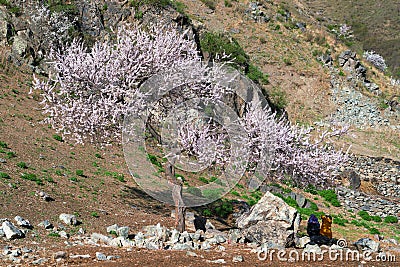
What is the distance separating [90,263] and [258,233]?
4.60 meters

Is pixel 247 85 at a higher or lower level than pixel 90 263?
higher

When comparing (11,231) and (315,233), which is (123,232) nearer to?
(11,231)

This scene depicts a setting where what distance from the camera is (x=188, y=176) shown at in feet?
64.2

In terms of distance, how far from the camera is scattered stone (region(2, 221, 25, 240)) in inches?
337

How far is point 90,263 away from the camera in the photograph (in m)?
7.31

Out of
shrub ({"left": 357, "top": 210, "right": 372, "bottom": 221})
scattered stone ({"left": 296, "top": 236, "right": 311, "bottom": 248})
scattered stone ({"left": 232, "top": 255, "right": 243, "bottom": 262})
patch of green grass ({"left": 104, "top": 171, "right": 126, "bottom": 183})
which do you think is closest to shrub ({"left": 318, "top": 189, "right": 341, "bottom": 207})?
shrub ({"left": 357, "top": 210, "right": 372, "bottom": 221})

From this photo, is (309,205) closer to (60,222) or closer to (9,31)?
(60,222)

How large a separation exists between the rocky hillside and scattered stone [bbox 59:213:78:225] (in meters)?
0.03

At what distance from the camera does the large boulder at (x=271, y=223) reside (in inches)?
396

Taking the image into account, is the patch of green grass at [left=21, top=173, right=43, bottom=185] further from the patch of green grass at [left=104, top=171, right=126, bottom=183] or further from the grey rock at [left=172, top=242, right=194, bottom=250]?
the grey rock at [left=172, top=242, right=194, bottom=250]

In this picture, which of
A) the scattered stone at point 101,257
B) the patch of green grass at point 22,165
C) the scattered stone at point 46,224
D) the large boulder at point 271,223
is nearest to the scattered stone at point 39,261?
the scattered stone at point 101,257

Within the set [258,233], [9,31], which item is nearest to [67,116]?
[258,233]

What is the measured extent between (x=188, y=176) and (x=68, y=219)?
32.0 ft

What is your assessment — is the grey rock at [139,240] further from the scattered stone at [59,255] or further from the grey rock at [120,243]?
the scattered stone at [59,255]
